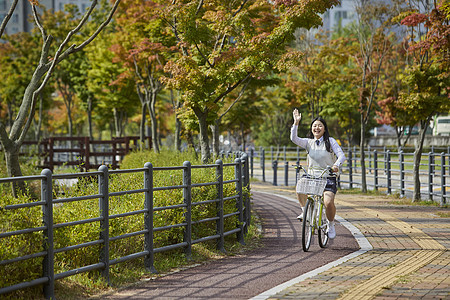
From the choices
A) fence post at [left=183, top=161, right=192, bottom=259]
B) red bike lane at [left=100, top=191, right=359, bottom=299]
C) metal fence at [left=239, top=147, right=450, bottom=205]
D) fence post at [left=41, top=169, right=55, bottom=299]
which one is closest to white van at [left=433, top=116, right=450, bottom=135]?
metal fence at [left=239, top=147, right=450, bottom=205]

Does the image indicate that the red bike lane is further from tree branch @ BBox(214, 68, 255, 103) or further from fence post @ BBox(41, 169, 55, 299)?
tree branch @ BBox(214, 68, 255, 103)

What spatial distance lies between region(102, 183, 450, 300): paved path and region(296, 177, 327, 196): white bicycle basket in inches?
37.3

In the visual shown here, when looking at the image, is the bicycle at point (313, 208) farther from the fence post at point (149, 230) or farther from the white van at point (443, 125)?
the white van at point (443, 125)

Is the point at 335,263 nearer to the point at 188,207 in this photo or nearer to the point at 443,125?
the point at 188,207

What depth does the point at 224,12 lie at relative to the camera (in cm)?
1609

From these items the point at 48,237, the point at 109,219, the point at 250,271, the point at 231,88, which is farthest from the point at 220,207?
the point at 231,88

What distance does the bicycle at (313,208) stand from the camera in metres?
8.88

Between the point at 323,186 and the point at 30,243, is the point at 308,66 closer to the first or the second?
the point at 323,186

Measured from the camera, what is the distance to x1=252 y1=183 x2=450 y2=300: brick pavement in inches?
249

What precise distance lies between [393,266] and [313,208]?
5.58 ft

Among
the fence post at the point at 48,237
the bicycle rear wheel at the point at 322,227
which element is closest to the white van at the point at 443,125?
the bicycle rear wheel at the point at 322,227

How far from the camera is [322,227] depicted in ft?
30.6

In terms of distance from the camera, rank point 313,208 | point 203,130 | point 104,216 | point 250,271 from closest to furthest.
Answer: point 104,216, point 250,271, point 313,208, point 203,130

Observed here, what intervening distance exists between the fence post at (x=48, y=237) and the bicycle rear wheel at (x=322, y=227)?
14.5 feet
